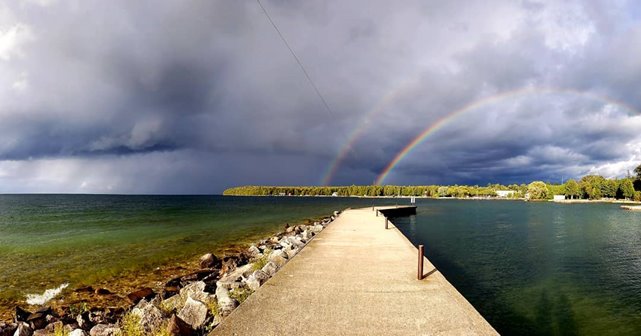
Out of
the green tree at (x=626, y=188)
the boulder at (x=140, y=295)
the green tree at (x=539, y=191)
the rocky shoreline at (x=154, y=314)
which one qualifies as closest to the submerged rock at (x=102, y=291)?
the rocky shoreline at (x=154, y=314)

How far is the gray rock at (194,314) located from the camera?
851cm

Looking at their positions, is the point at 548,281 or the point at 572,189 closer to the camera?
the point at 548,281

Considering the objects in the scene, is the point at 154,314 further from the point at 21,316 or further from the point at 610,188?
the point at 610,188

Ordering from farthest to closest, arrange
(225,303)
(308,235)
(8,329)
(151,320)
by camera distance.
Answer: (308,235) → (8,329) → (225,303) → (151,320)

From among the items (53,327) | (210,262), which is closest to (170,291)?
(53,327)

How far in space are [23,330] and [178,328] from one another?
18.1ft

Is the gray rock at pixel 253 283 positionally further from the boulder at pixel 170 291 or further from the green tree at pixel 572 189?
the green tree at pixel 572 189

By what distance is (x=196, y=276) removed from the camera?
55.6 ft

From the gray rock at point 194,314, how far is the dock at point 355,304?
1.05 m

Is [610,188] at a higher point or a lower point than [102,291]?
higher

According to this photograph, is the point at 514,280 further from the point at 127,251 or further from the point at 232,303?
the point at 127,251

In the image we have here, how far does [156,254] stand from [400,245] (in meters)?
16.8

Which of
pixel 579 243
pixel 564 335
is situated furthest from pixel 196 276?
pixel 579 243

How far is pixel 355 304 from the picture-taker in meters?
8.69
